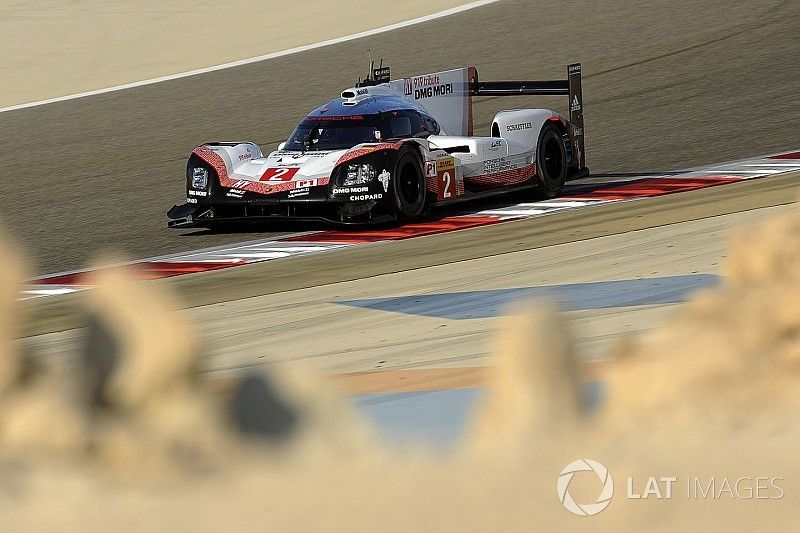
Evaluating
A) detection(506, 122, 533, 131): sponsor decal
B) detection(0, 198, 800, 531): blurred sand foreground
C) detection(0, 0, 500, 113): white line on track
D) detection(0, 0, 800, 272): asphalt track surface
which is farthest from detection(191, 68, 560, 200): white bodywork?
detection(0, 0, 500, 113): white line on track

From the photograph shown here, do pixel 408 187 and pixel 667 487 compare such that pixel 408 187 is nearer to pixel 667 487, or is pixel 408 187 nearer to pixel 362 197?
pixel 362 197

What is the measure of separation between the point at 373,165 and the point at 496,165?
1.57 meters

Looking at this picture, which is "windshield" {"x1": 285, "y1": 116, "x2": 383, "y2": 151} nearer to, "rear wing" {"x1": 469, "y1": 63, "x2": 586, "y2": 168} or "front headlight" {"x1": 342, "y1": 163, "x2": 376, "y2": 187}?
"front headlight" {"x1": 342, "y1": 163, "x2": 376, "y2": 187}

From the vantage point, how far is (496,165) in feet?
42.4

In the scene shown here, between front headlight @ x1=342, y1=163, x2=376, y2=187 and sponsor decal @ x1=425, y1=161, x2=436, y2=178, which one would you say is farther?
sponsor decal @ x1=425, y1=161, x2=436, y2=178

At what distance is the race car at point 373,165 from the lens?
11758 mm

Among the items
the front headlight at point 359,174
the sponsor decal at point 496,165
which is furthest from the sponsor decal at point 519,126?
the front headlight at point 359,174

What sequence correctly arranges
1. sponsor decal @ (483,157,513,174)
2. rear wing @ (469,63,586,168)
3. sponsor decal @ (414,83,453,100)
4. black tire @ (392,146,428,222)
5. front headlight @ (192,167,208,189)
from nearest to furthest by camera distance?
black tire @ (392,146,428,222) → front headlight @ (192,167,208,189) → sponsor decal @ (483,157,513,174) → sponsor decal @ (414,83,453,100) → rear wing @ (469,63,586,168)

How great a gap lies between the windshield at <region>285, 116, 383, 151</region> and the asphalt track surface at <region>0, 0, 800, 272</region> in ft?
3.00

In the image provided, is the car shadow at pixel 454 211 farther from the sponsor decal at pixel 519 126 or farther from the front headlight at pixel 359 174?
the sponsor decal at pixel 519 126

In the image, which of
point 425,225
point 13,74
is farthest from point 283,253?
point 13,74

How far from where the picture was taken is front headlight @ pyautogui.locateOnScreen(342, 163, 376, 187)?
11.7 m

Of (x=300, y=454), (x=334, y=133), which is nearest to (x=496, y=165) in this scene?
(x=334, y=133)

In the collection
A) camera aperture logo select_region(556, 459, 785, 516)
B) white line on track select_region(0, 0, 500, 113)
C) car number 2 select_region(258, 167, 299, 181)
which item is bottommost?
camera aperture logo select_region(556, 459, 785, 516)
